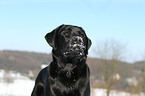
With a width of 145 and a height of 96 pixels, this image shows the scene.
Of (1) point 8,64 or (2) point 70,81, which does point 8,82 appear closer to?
(1) point 8,64

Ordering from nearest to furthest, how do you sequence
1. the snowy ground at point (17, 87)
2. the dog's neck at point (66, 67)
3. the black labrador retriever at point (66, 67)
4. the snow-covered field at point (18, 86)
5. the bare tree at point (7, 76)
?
the black labrador retriever at point (66, 67)
the dog's neck at point (66, 67)
the snow-covered field at point (18, 86)
the bare tree at point (7, 76)
the snowy ground at point (17, 87)

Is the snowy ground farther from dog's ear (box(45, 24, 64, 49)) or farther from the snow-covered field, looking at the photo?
dog's ear (box(45, 24, 64, 49))

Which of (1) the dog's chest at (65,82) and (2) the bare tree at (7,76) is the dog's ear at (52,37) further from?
(2) the bare tree at (7,76)

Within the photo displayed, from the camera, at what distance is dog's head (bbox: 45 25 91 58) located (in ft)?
11.2

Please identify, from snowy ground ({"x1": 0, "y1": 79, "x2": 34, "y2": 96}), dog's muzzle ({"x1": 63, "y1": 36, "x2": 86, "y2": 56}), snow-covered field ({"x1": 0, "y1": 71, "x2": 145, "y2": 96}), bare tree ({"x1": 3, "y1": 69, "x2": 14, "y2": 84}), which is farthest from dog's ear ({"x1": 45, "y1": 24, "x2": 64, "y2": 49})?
bare tree ({"x1": 3, "y1": 69, "x2": 14, "y2": 84})

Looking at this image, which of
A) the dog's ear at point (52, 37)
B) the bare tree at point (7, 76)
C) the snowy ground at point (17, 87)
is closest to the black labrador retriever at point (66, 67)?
the dog's ear at point (52, 37)

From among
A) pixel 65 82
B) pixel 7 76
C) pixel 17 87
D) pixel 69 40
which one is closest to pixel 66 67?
pixel 65 82

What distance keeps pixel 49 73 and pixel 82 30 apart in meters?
1.04

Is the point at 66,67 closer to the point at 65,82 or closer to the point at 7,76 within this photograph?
the point at 65,82

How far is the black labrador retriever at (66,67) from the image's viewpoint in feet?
11.9

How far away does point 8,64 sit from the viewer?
172 ft

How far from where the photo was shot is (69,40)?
3.56 meters

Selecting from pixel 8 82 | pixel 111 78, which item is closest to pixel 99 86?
pixel 111 78

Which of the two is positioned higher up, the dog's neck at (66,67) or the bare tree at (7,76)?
the dog's neck at (66,67)
